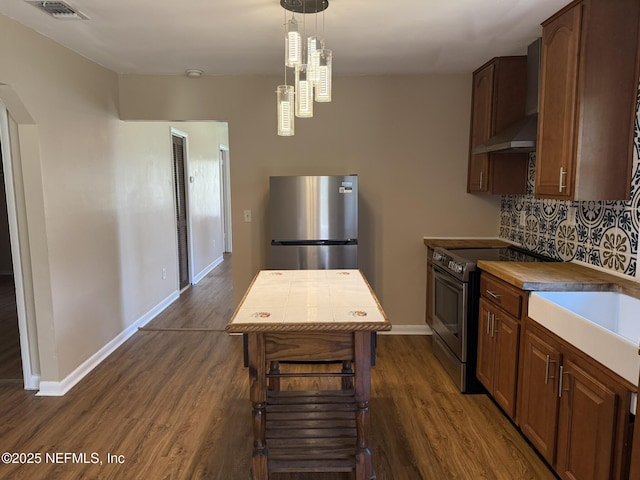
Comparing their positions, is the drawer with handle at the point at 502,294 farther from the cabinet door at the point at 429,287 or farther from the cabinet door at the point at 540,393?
the cabinet door at the point at 429,287

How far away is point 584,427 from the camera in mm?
1797

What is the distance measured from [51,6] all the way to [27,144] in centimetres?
87

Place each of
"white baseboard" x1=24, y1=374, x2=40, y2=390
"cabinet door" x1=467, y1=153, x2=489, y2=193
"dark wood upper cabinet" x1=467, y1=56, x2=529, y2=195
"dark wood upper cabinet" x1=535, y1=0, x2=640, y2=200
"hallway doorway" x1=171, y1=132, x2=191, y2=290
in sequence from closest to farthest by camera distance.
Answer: "dark wood upper cabinet" x1=535, y1=0, x2=640, y2=200, "white baseboard" x1=24, y1=374, x2=40, y2=390, "dark wood upper cabinet" x1=467, y1=56, x2=529, y2=195, "cabinet door" x1=467, y1=153, x2=489, y2=193, "hallway doorway" x1=171, y1=132, x2=191, y2=290

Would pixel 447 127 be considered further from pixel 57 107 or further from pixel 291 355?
pixel 57 107

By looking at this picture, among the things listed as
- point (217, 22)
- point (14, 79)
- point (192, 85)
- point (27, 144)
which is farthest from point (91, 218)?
point (217, 22)

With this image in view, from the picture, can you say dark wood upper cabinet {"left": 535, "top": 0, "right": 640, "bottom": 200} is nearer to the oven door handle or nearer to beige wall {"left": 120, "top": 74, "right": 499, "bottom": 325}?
the oven door handle

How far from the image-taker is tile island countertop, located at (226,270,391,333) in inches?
70.9

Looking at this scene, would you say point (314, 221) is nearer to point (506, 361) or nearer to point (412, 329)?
point (412, 329)

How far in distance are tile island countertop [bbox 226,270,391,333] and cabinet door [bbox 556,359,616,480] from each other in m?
0.83

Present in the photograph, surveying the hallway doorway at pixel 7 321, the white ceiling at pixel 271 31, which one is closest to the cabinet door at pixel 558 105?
the white ceiling at pixel 271 31

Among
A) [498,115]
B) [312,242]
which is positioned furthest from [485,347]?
[498,115]

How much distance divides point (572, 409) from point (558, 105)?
1.58m

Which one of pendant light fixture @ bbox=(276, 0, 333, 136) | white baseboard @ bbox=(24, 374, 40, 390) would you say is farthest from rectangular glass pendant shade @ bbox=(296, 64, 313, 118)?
white baseboard @ bbox=(24, 374, 40, 390)

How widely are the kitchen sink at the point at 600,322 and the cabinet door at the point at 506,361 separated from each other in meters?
0.26
